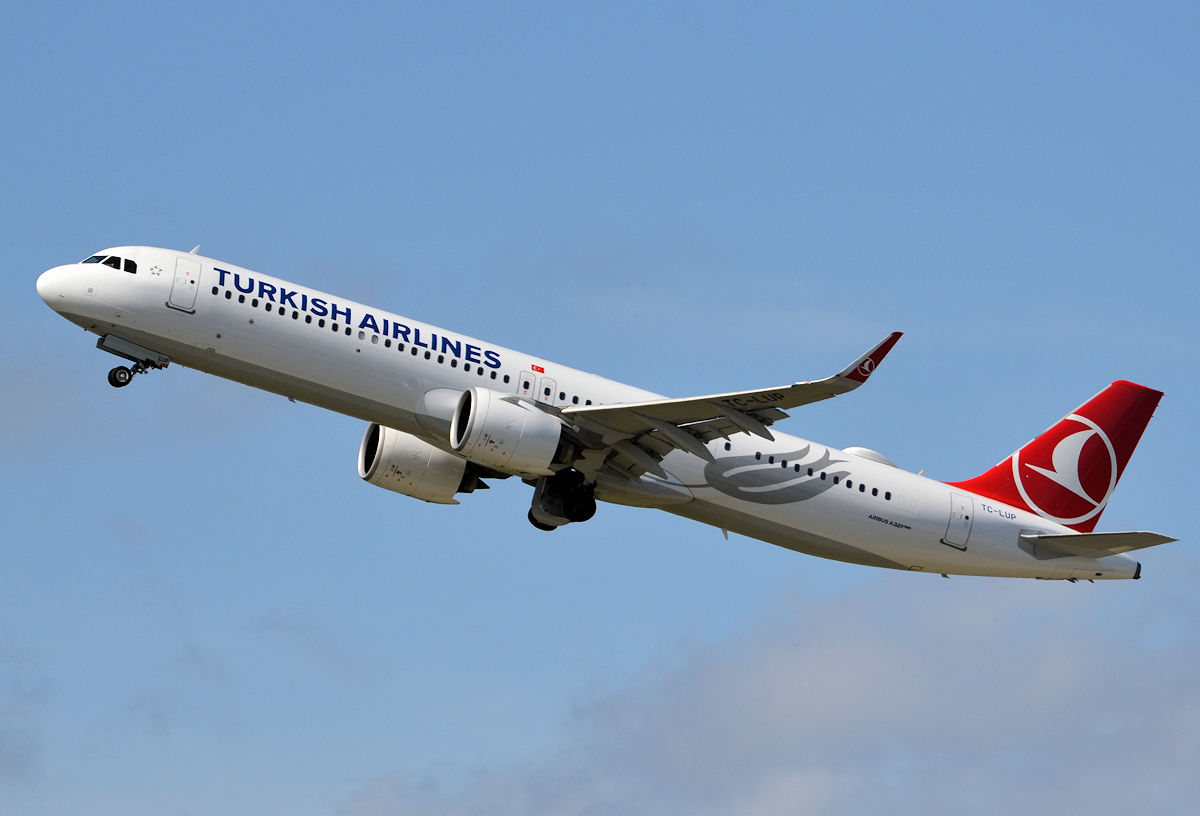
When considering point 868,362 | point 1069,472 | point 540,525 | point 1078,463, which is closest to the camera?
point 868,362

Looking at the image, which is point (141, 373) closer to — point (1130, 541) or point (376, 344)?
point (376, 344)

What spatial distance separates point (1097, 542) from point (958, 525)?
3851 millimetres

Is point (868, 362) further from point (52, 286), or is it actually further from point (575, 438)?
point (52, 286)

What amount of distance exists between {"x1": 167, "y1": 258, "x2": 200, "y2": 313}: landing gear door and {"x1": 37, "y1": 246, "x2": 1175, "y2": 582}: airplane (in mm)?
35

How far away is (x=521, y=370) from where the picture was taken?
48.0 meters

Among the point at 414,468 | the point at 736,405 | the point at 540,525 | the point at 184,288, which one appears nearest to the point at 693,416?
the point at 736,405

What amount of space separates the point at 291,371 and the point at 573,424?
737 cm

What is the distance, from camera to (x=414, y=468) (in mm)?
51781

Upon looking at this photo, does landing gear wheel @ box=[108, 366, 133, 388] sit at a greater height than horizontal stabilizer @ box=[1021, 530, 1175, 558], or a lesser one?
greater

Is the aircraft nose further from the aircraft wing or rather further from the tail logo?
the tail logo

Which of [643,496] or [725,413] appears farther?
[643,496]

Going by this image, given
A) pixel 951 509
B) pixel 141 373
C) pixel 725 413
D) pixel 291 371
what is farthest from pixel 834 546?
pixel 141 373

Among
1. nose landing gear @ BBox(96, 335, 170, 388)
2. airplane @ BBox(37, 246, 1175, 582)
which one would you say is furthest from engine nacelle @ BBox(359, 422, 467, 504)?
nose landing gear @ BBox(96, 335, 170, 388)

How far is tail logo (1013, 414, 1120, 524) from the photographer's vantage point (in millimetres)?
54625
